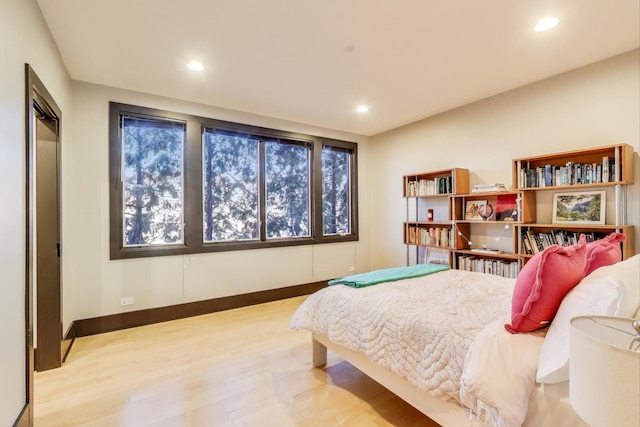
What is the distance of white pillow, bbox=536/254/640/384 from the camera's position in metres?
1.04

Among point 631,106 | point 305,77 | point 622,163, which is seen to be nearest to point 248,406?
point 305,77

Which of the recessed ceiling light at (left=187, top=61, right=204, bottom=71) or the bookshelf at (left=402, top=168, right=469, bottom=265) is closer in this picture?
the recessed ceiling light at (left=187, top=61, right=204, bottom=71)

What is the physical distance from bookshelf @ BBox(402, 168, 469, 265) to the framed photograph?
0.99 meters

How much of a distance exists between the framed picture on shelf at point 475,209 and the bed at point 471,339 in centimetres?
152

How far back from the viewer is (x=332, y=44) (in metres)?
2.48

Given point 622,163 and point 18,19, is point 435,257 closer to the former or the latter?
point 622,163

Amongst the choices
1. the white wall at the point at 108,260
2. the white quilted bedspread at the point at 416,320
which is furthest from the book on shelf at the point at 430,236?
the white wall at the point at 108,260

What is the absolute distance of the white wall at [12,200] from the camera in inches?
56.5

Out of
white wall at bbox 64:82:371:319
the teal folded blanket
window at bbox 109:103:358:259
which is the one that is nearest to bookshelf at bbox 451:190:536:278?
the teal folded blanket

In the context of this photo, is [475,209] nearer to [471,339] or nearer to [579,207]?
[579,207]

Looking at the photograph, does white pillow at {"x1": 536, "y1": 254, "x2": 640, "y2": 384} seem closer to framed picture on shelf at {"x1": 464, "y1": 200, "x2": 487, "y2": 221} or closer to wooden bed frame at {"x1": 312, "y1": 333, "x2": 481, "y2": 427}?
wooden bed frame at {"x1": 312, "y1": 333, "x2": 481, "y2": 427}

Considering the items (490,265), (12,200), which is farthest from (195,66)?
(490,265)

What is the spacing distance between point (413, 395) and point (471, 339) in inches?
19.9

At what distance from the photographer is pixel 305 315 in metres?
2.34
